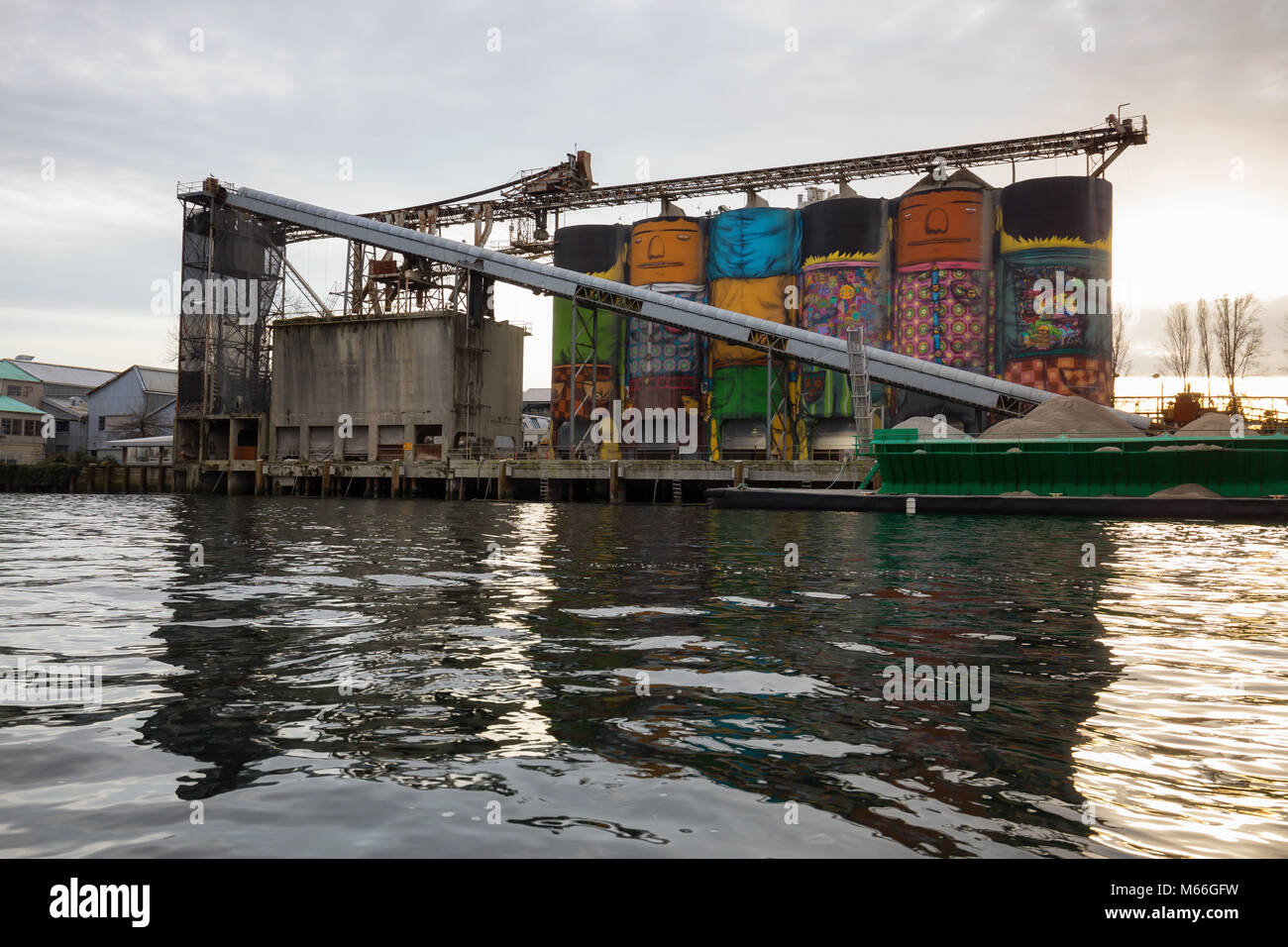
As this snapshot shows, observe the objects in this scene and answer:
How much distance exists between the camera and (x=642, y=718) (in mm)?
5430

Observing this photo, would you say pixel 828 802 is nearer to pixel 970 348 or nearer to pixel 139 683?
pixel 139 683

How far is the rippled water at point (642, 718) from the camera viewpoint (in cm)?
372

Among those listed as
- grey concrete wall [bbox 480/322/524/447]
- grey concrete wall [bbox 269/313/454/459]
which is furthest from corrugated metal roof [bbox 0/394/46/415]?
grey concrete wall [bbox 480/322/524/447]

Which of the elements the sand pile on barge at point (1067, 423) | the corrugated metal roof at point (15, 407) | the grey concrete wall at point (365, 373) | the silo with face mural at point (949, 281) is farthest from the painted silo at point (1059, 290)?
the corrugated metal roof at point (15, 407)

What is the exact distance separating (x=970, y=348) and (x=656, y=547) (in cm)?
3869

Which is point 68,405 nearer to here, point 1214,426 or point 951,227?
point 951,227

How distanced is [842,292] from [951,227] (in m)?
6.90

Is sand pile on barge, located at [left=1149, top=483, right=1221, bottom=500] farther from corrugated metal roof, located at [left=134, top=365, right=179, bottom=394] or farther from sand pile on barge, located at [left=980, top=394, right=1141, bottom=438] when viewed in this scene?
corrugated metal roof, located at [left=134, top=365, right=179, bottom=394]

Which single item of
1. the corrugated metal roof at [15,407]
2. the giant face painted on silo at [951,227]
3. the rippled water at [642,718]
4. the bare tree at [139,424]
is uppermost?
the giant face painted on silo at [951,227]

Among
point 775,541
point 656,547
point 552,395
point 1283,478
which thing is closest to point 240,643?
point 656,547

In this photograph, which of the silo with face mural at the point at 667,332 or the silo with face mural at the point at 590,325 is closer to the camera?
the silo with face mural at the point at 667,332

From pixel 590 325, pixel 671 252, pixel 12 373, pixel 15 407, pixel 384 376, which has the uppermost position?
pixel 671 252

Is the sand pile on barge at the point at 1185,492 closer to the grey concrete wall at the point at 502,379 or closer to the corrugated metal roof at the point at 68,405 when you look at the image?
the grey concrete wall at the point at 502,379

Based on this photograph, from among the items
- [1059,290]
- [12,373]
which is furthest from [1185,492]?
[12,373]
